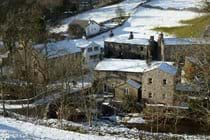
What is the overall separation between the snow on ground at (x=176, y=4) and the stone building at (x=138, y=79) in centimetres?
2150

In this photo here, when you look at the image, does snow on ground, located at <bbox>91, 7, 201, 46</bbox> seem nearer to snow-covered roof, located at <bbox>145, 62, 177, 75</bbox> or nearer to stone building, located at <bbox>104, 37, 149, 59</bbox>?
stone building, located at <bbox>104, 37, 149, 59</bbox>

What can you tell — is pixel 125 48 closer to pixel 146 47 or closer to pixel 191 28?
pixel 146 47

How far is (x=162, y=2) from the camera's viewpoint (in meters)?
53.1

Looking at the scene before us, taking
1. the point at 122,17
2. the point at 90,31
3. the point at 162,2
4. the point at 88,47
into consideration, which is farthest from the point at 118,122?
the point at 162,2

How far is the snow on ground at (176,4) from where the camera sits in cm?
5076

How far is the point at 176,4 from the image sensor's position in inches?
2046

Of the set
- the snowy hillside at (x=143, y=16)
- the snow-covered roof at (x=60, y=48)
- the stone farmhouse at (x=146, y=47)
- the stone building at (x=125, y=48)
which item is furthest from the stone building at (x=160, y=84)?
the snowy hillside at (x=143, y=16)

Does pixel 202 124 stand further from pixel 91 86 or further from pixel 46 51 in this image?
pixel 46 51

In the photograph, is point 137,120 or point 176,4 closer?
point 137,120

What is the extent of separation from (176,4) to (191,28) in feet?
30.6

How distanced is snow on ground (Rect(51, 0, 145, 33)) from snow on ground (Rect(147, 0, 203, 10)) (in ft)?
6.38

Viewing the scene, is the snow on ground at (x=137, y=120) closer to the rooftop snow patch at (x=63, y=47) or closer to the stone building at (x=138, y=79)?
the stone building at (x=138, y=79)

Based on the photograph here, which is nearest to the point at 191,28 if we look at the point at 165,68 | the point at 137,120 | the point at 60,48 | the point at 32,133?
the point at 60,48

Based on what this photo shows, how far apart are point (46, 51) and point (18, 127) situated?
13.7 m
